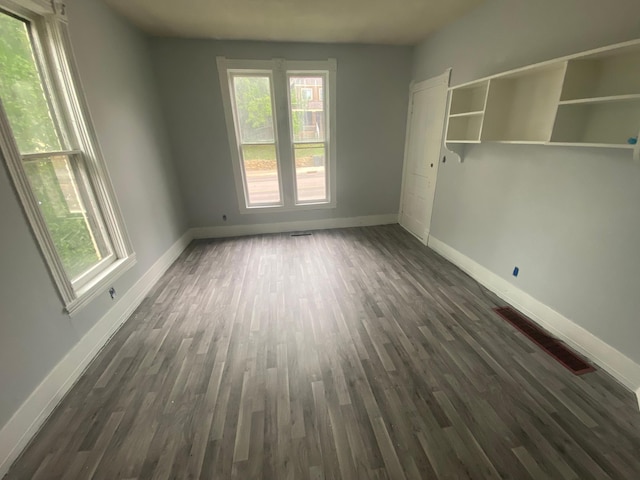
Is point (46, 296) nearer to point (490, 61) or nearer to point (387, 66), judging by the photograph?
point (490, 61)

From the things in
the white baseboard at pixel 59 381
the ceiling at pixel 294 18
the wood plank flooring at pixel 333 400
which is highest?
the ceiling at pixel 294 18

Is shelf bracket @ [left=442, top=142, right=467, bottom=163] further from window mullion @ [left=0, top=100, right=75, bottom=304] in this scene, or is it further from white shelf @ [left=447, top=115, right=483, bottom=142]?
window mullion @ [left=0, top=100, right=75, bottom=304]

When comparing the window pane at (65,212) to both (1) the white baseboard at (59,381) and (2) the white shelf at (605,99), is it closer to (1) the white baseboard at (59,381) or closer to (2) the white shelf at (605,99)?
(1) the white baseboard at (59,381)

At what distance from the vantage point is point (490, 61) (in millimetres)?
2561

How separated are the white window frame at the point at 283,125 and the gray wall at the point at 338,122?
85 millimetres

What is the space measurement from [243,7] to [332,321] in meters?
3.17

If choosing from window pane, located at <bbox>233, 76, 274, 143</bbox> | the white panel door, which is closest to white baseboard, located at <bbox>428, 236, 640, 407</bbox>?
the white panel door

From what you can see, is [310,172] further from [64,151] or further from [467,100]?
[64,151]

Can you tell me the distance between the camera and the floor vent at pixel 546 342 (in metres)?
1.86

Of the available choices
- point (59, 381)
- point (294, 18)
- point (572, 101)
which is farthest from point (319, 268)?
point (294, 18)

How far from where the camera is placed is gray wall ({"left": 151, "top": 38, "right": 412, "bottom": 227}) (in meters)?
3.61

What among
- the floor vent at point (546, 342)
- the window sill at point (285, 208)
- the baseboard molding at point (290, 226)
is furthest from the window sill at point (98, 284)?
the floor vent at point (546, 342)

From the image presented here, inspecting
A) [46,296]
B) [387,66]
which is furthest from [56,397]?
[387,66]

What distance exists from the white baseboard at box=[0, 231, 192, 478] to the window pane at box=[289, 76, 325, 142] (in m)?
3.03
